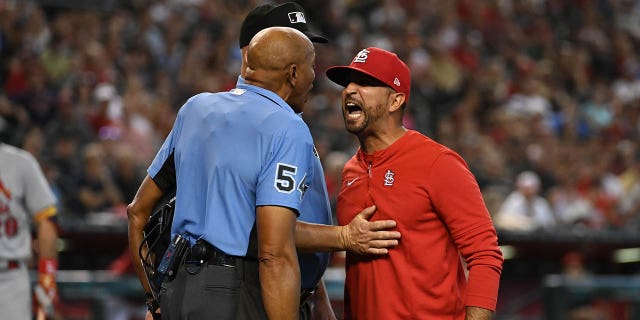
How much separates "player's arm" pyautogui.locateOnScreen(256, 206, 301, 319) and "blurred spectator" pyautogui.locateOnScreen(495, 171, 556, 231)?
8.43 metres

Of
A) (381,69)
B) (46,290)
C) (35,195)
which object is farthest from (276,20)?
(46,290)

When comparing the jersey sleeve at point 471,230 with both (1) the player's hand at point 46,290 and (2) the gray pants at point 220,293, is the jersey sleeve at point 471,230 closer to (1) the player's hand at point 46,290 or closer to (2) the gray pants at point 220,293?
(2) the gray pants at point 220,293

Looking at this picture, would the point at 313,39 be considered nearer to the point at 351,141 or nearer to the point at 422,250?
the point at 422,250

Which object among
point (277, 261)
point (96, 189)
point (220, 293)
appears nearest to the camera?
point (277, 261)

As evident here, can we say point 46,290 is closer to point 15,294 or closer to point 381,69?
point 15,294

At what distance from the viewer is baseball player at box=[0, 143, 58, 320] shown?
20.1 feet

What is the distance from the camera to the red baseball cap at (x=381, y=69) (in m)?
4.46

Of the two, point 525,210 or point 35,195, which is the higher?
point 525,210

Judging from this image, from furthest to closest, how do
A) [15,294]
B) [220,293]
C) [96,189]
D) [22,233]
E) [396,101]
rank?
[96,189]
[22,233]
[15,294]
[396,101]
[220,293]

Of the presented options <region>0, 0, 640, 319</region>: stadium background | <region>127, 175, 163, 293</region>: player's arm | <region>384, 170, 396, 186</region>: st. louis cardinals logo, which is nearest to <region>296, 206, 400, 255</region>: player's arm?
<region>384, 170, 396, 186</region>: st. louis cardinals logo

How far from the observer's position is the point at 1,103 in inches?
447

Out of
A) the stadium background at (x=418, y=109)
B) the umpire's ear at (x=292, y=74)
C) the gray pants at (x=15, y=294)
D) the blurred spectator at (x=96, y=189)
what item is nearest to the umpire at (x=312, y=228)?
the umpire's ear at (x=292, y=74)

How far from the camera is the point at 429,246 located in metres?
4.32

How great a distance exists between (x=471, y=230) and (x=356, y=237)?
0.48 meters
